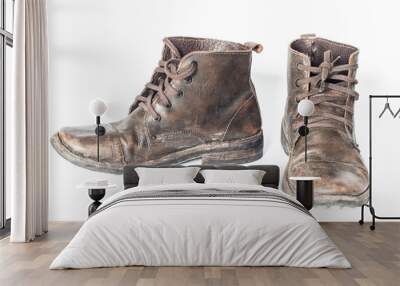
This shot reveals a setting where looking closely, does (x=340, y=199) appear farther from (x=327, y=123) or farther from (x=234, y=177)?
(x=234, y=177)

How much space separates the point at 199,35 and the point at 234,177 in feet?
5.07

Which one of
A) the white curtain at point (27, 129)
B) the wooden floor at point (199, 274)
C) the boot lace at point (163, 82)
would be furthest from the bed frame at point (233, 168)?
the wooden floor at point (199, 274)

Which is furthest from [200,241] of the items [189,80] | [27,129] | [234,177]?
[189,80]

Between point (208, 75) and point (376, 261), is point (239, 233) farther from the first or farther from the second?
point (208, 75)

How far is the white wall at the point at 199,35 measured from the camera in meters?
5.84

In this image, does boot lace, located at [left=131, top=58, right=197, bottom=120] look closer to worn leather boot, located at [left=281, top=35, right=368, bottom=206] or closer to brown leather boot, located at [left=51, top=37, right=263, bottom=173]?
brown leather boot, located at [left=51, top=37, right=263, bottom=173]

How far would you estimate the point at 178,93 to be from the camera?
5.64 metres

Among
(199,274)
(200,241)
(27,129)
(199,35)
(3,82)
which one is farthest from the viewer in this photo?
(199,35)

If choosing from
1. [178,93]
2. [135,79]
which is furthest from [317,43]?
[135,79]

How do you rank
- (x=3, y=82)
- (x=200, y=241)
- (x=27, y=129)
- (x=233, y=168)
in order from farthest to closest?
(x=233, y=168)
(x=3, y=82)
(x=27, y=129)
(x=200, y=241)

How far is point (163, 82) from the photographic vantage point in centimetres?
575

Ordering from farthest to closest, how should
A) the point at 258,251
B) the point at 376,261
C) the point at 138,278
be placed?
the point at 376,261, the point at 258,251, the point at 138,278

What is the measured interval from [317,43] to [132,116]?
2.00m

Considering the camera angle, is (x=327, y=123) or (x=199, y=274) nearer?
(x=199, y=274)
